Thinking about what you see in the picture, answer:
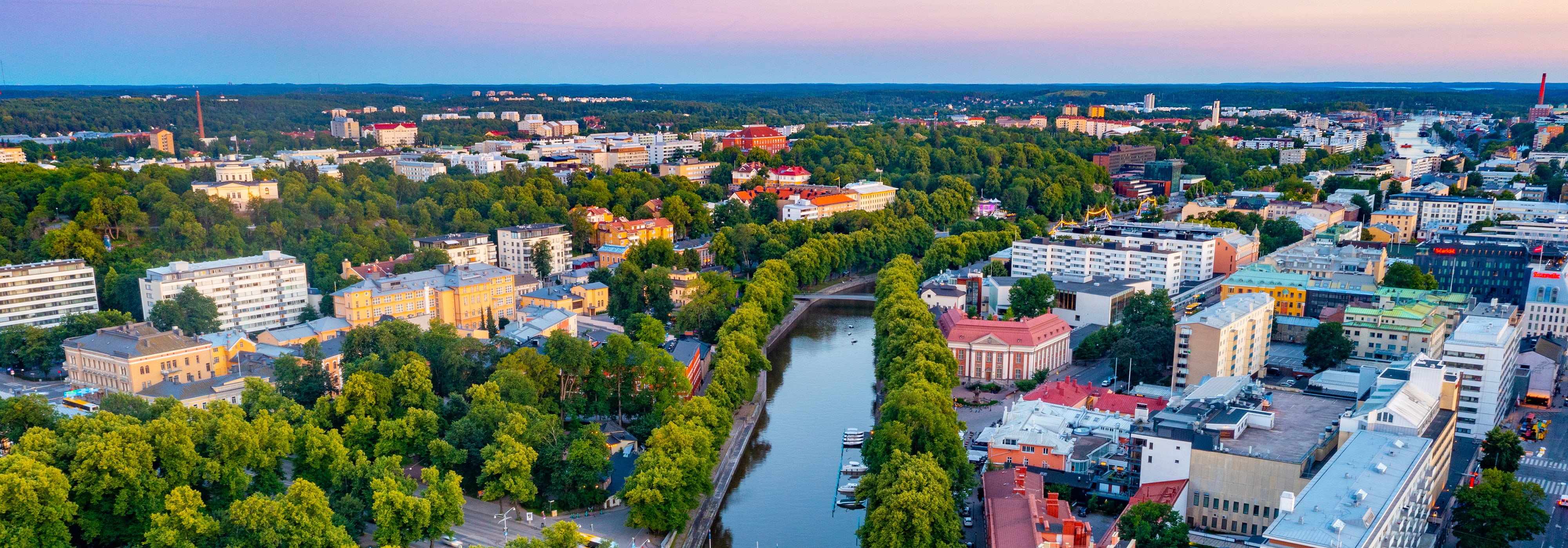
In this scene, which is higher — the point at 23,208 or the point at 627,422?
the point at 23,208

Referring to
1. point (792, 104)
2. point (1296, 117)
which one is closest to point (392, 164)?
point (792, 104)

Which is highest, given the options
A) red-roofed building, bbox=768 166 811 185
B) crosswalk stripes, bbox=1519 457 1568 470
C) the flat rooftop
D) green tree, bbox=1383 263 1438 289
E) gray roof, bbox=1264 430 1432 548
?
red-roofed building, bbox=768 166 811 185

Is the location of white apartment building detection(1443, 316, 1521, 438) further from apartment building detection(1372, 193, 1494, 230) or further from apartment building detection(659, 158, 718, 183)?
apartment building detection(659, 158, 718, 183)

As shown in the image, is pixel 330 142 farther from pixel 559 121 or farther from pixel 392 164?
pixel 559 121

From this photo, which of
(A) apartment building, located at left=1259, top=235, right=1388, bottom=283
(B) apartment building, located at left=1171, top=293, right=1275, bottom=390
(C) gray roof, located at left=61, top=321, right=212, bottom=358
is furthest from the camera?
(A) apartment building, located at left=1259, top=235, right=1388, bottom=283

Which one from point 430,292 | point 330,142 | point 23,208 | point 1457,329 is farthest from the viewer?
point 330,142

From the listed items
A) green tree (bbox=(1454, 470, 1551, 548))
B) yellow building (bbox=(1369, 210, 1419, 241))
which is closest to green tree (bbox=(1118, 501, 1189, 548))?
green tree (bbox=(1454, 470, 1551, 548))

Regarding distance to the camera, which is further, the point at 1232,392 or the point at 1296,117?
the point at 1296,117

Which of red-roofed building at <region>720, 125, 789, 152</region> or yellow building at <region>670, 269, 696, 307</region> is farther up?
red-roofed building at <region>720, 125, 789, 152</region>
